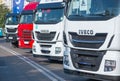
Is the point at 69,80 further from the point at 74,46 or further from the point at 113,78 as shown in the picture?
the point at 113,78

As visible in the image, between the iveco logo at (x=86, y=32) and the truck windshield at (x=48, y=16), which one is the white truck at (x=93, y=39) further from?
the truck windshield at (x=48, y=16)

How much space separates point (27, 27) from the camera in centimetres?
2228

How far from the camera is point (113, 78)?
9.72 m

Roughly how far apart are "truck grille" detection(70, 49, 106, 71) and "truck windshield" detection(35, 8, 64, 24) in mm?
5666

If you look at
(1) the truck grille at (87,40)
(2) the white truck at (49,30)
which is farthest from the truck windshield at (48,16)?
(1) the truck grille at (87,40)

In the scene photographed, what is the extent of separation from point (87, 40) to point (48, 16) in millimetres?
6857

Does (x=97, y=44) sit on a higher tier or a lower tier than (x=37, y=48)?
higher

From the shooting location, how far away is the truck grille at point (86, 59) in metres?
10.1

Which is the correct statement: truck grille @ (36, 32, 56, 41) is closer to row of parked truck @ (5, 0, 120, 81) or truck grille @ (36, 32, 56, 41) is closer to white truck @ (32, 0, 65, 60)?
white truck @ (32, 0, 65, 60)

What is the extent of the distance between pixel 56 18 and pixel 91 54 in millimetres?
6416

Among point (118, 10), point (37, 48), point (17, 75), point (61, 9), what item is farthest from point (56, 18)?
point (118, 10)

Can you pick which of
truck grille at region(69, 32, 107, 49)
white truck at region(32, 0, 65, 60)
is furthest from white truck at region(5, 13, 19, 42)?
truck grille at region(69, 32, 107, 49)

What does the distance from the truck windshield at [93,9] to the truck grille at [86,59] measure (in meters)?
0.85

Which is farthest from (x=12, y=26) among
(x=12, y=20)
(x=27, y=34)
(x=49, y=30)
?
(x=49, y=30)
